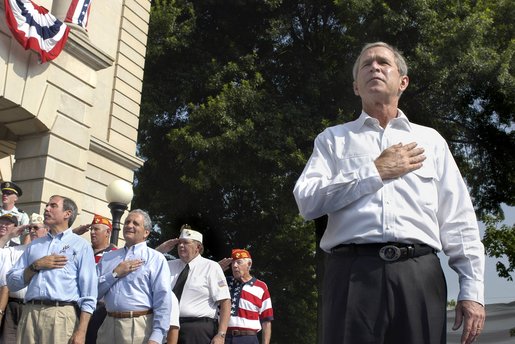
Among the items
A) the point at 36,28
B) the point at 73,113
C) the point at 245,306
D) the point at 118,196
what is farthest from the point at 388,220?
the point at 73,113

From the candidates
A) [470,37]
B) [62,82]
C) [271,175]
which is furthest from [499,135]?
[62,82]

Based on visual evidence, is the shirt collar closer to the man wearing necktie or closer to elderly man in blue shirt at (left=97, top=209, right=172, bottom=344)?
elderly man in blue shirt at (left=97, top=209, right=172, bottom=344)

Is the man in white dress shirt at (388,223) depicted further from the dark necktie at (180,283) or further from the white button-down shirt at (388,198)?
the dark necktie at (180,283)

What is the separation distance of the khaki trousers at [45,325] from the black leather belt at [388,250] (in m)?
4.24

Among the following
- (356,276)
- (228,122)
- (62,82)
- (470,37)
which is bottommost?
(356,276)

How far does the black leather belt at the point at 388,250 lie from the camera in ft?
9.72

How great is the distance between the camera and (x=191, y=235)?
8883 millimetres

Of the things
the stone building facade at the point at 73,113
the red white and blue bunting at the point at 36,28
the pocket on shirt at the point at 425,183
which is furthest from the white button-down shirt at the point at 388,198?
the stone building facade at the point at 73,113

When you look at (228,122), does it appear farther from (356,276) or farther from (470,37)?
(356,276)

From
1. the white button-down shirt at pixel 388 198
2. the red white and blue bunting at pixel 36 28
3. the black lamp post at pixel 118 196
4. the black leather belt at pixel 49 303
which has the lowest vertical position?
the black leather belt at pixel 49 303

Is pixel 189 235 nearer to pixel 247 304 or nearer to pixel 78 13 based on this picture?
pixel 247 304

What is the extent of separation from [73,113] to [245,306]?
5787 mm

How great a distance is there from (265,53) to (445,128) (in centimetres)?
601

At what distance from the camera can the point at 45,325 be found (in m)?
6.52
